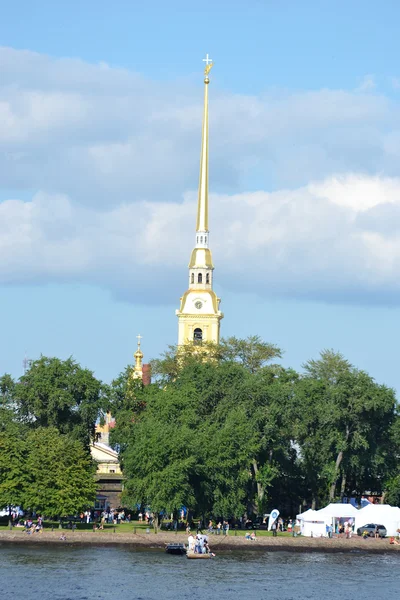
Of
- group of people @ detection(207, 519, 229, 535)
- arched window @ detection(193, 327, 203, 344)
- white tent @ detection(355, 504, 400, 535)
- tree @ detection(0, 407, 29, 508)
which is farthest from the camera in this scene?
arched window @ detection(193, 327, 203, 344)

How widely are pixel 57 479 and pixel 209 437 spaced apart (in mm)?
12668

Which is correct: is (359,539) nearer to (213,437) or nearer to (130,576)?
(213,437)

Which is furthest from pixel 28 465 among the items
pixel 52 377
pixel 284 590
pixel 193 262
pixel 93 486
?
pixel 193 262

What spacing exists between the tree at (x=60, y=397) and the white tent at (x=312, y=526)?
22674mm

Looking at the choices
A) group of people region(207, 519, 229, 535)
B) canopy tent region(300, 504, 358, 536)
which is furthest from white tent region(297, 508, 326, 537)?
group of people region(207, 519, 229, 535)

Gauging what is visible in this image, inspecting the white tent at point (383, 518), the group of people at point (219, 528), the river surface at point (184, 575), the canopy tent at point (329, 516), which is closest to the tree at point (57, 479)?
the river surface at point (184, 575)

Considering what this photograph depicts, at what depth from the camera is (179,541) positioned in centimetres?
9919

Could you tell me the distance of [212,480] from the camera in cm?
10469

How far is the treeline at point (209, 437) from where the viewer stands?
104188mm

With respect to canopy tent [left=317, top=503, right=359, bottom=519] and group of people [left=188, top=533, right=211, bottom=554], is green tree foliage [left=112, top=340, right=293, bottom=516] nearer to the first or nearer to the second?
canopy tent [left=317, top=503, right=359, bottom=519]

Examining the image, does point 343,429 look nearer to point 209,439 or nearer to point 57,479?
point 209,439

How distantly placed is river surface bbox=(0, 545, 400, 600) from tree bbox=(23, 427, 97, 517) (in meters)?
8.18

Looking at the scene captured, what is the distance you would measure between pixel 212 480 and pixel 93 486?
9874 millimetres

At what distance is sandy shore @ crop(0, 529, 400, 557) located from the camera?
98.9 metres
